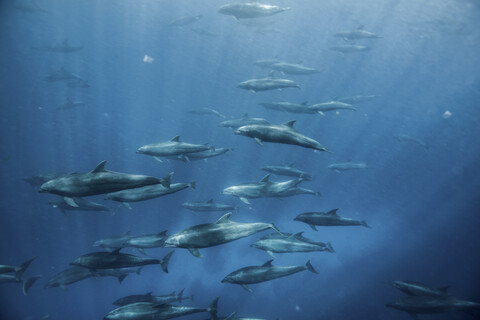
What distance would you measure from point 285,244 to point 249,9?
11075 millimetres

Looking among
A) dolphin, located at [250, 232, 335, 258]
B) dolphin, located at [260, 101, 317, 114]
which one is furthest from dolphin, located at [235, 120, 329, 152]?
dolphin, located at [260, 101, 317, 114]

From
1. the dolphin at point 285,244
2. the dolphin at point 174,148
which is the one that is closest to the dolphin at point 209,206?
the dolphin at point 285,244

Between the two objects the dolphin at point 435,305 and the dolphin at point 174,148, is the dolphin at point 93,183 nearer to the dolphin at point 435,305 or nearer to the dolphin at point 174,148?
the dolphin at point 174,148

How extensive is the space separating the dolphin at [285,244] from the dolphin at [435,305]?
233 cm

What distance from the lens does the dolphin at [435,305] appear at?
6.51m

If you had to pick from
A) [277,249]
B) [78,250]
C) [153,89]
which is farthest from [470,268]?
[153,89]

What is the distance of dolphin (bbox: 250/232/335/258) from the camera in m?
7.34

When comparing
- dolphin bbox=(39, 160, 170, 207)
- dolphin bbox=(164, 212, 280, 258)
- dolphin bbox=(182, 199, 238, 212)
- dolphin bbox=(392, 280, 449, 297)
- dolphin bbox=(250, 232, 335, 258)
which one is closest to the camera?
dolphin bbox=(39, 160, 170, 207)

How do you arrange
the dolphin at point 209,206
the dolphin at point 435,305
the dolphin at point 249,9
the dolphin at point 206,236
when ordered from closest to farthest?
the dolphin at point 206,236
the dolphin at point 435,305
the dolphin at point 209,206
the dolphin at point 249,9

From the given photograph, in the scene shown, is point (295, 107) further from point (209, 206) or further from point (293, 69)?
point (209, 206)

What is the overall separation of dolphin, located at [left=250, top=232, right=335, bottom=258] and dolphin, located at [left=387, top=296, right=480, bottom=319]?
233cm

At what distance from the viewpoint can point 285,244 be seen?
294 inches

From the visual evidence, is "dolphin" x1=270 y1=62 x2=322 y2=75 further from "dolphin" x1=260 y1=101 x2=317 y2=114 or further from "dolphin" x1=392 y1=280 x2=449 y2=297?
"dolphin" x1=392 y1=280 x2=449 y2=297

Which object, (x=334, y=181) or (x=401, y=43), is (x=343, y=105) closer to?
(x=334, y=181)
